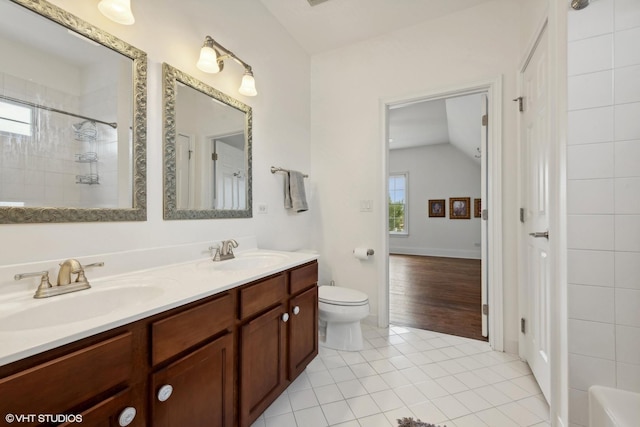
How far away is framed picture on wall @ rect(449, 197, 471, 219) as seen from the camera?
598 cm

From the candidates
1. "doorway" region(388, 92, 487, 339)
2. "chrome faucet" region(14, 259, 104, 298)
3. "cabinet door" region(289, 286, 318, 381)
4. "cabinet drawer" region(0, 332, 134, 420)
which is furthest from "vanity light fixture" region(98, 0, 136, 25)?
"doorway" region(388, 92, 487, 339)

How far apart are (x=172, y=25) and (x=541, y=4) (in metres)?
2.01

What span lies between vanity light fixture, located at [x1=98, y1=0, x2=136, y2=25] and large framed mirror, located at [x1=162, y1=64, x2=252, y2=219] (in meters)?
0.28

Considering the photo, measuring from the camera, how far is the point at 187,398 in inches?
34.9

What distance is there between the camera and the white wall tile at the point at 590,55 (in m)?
1.02

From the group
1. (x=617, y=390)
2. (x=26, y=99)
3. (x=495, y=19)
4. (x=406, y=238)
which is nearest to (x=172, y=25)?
(x=26, y=99)

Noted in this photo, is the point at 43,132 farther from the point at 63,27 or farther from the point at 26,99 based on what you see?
the point at 63,27

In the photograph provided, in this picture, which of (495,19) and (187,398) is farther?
(495,19)

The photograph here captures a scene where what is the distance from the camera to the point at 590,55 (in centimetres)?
104

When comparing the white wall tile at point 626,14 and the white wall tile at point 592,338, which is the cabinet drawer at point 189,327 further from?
the white wall tile at point 626,14

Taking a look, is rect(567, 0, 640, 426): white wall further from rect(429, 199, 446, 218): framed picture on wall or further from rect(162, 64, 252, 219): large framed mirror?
rect(429, 199, 446, 218): framed picture on wall

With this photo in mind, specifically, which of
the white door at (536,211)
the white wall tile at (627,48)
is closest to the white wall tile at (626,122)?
the white wall tile at (627,48)

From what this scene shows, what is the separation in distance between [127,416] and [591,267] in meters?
1.68

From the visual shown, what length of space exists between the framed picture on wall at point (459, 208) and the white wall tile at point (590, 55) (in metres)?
5.42
